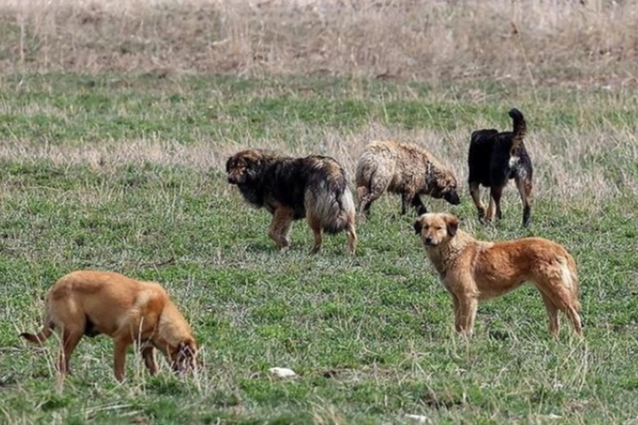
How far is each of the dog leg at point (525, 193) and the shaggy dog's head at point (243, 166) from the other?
3094 millimetres

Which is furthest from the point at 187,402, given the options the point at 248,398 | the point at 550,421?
the point at 550,421

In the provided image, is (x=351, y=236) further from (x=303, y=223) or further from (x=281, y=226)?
(x=303, y=223)

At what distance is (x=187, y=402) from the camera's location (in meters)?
7.38

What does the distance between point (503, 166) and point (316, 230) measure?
9.09 feet

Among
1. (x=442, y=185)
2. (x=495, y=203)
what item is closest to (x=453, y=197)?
(x=442, y=185)

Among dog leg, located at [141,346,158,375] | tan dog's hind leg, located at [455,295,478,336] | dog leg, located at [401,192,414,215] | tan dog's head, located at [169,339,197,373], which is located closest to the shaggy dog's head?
dog leg, located at [401,192,414,215]

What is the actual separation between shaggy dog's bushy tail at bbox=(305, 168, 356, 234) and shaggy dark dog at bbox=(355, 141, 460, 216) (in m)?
1.85

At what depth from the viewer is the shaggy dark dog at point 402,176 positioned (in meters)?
15.5

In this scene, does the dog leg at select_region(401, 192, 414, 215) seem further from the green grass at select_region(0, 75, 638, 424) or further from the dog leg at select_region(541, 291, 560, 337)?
the dog leg at select_region(541, 291, 560, 337)

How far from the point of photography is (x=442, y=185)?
1595 centimetres

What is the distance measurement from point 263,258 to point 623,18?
19067 mm

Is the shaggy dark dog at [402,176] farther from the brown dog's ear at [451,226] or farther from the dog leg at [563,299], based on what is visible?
the dog leg at [563,299]

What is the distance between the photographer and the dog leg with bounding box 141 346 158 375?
8.34m

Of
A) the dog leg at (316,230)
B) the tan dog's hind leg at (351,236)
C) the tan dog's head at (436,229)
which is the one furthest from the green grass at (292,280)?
the tan dog's head at (436,229)
